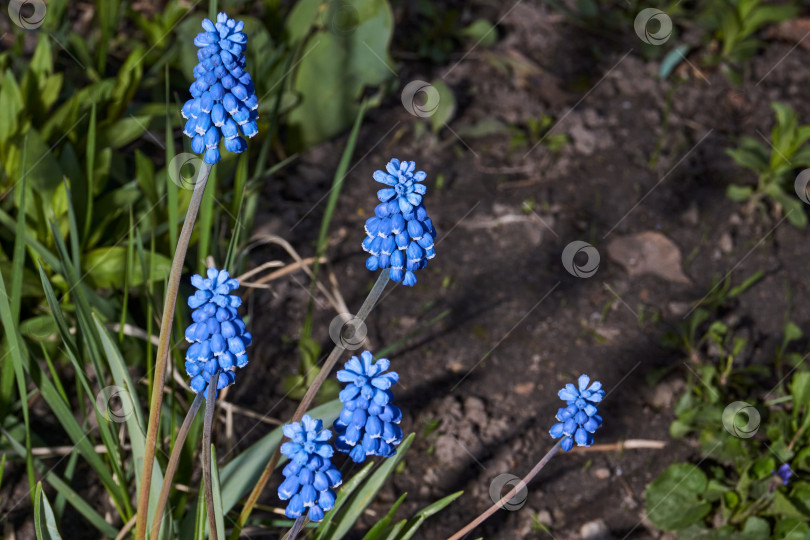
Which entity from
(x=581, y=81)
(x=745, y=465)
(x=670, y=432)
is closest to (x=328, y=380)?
(x=670, y=432)

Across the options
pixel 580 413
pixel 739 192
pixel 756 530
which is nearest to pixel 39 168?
pixel 580 413

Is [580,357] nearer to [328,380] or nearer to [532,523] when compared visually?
[532,523]

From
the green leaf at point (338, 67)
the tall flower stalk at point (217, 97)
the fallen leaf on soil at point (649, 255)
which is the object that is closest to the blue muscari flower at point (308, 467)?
the tall flower stalk at point (217, 97)

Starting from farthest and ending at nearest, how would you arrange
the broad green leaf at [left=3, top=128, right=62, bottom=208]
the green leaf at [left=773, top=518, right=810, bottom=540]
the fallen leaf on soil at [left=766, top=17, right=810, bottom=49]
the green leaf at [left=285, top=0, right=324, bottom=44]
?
1. the fallen leaf on soil at [left=766, top=17, right=810, bottom=49]
2. the green leaf at [left=285, top=0, right=324, bottom=44]
3. the broad green leaf at [left=3, top=128, right=62, bottom=208]
4. the green leaf at [left=773, top=518, right=810, bottom=540]

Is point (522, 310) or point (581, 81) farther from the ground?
point (581, 81)

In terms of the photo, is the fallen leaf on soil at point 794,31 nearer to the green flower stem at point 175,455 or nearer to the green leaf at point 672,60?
the green leaf at point 672,60

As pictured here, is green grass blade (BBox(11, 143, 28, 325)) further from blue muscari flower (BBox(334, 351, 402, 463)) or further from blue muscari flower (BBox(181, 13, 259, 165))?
blue muscari flower (BBox(334, 351, 402, 463))

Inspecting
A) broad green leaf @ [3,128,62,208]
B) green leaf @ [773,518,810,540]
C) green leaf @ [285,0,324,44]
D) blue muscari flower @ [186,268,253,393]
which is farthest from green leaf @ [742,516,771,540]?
green leaf @ [285,0,324,44]
